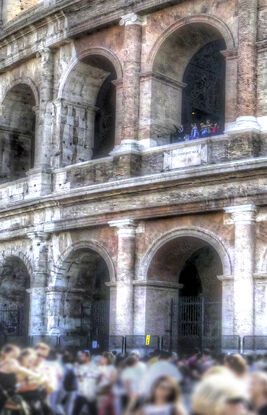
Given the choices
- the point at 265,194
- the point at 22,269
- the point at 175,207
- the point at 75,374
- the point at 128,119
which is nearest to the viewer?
the point at 75,374

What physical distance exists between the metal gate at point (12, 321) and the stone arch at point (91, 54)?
6.18 metres

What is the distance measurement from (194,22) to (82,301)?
7.68 m

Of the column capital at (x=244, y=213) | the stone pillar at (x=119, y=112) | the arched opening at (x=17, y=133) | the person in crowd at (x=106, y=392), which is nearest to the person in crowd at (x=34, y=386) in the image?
the person in crowd at (x=106, y=392)

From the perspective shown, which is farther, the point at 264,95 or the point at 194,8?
the point at 194,8

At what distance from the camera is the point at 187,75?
2270 centimetres

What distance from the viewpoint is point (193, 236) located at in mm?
19641

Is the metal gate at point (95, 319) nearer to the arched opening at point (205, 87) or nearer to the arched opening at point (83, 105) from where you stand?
the arched opening at point (83, 105)

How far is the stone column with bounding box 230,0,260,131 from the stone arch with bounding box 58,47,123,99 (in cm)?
383

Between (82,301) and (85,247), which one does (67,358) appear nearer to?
(85,247)

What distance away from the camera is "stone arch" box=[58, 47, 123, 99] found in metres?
22.1

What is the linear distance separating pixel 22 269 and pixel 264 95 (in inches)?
383

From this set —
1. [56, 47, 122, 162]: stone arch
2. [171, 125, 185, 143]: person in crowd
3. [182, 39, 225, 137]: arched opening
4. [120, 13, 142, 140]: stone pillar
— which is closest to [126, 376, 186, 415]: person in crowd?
Answer: [120, 13, 142, 140]: stone pillar

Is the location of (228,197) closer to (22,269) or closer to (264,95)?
(264,95)

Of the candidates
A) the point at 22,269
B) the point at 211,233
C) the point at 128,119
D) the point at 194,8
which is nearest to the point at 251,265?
the point at 211,233
